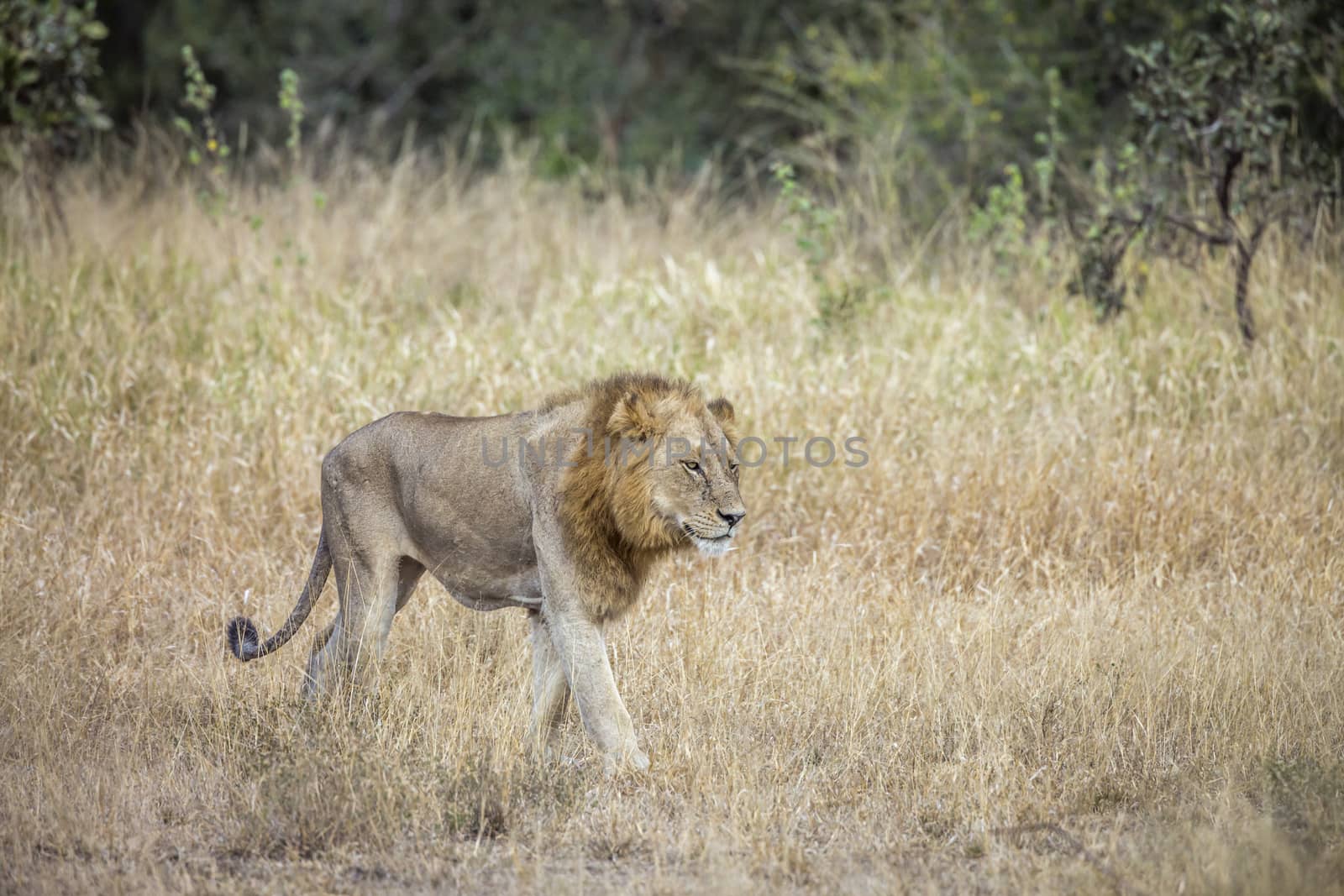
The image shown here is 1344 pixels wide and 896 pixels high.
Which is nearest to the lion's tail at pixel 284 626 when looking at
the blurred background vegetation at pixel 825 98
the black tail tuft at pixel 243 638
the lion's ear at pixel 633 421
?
the black tail tuft at pixel 243 638

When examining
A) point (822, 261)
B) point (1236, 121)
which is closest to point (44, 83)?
point (822, 261)

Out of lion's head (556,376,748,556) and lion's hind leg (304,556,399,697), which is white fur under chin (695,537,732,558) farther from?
lion's hind leg (304,556,399,697)

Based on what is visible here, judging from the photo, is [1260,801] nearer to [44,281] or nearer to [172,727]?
[172,727]

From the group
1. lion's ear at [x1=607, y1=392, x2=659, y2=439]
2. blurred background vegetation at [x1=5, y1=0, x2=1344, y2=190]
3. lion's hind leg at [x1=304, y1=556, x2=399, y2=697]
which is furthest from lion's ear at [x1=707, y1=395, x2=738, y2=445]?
blurred background vegetation at [x1=5, y1=0, x2=1344, y2=190]

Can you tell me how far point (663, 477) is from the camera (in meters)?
4.23

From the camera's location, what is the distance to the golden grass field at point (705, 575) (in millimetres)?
3846

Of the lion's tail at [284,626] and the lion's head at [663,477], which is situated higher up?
the lion's head at [663,477]

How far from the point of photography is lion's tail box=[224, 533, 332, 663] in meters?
4.69

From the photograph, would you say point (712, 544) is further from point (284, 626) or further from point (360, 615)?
point (284, 626)

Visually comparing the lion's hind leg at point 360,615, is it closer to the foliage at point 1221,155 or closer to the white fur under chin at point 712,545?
the white fur under chin at point 712,545

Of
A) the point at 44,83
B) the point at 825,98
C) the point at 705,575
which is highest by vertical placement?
the point at 825,98

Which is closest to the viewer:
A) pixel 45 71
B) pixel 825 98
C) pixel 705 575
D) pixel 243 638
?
pixel 243 638

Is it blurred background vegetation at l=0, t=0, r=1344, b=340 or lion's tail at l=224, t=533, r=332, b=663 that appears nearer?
lion's tail at l=224, t=533, r=332, b=663

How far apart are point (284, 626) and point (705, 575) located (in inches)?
79.6
